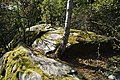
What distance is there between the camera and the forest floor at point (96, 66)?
9.42m

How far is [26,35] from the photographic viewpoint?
601 inches

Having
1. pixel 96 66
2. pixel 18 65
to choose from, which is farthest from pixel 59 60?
pixel 18 65

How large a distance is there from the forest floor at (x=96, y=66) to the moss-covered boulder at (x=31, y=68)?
2.86ft

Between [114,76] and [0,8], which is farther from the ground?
[0,8]

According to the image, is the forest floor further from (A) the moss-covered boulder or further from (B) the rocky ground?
(A) the moss-covered boulder

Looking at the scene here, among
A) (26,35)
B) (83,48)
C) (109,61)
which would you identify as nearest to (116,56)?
(109,61)

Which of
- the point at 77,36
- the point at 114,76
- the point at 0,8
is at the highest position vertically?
the point at 0,8

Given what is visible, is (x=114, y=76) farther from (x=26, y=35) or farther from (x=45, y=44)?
(x=26, y=35)

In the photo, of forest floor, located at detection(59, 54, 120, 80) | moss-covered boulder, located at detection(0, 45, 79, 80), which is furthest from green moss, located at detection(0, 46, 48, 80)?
forest floor, located at detection(59, 54, 120, 80)

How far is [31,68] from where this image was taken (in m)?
8.72

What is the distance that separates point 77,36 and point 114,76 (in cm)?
402

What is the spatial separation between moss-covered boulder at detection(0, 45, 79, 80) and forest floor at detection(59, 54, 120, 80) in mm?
872

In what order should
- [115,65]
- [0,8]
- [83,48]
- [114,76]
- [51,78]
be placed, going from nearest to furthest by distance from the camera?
1. [51,78]
2. [114,76]
3. [115,65]
4. [83,48]
5. [0,8]

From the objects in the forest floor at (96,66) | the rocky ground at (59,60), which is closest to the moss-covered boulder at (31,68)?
the rocky ground at (59,60)
